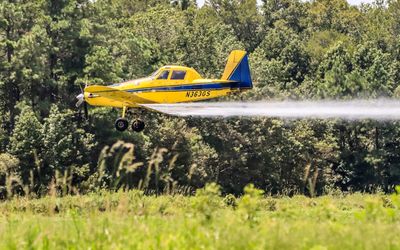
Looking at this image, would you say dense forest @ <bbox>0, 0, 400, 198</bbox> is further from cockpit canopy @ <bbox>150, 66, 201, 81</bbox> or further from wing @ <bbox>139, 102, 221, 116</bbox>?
cockpit canopy @ <bbox>150, 66, 201, 81</bbox>

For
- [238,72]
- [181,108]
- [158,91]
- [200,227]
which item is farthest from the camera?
[238,72]

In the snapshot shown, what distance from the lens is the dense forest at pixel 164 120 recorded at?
54.0 metres

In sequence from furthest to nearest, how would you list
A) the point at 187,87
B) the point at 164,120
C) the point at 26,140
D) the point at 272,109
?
1. the point at 164,120
2. the point at 26,140
3. the point at 272,109
4. the point at 187,87

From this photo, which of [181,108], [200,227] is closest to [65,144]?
[181,108]

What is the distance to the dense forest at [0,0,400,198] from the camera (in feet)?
177

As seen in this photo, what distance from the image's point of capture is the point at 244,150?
61625 mm

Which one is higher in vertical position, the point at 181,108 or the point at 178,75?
the point at 178,75

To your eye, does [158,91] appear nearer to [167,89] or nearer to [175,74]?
[167,89]

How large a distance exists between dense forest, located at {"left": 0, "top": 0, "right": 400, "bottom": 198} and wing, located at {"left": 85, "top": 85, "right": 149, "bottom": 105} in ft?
34.2

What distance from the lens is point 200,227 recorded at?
8.38m

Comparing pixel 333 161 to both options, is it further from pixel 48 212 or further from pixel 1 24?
pixel 48 212

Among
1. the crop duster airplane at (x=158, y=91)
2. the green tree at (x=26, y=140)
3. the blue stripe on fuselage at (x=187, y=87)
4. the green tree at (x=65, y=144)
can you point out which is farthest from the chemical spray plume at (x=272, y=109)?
the green tree at (x=26, y=140)

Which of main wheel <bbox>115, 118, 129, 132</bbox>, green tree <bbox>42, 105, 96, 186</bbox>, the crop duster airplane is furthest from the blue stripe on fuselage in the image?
green tree <bbox>42, 105, 96, 186</bbox>

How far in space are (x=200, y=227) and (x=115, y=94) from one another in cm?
2406
